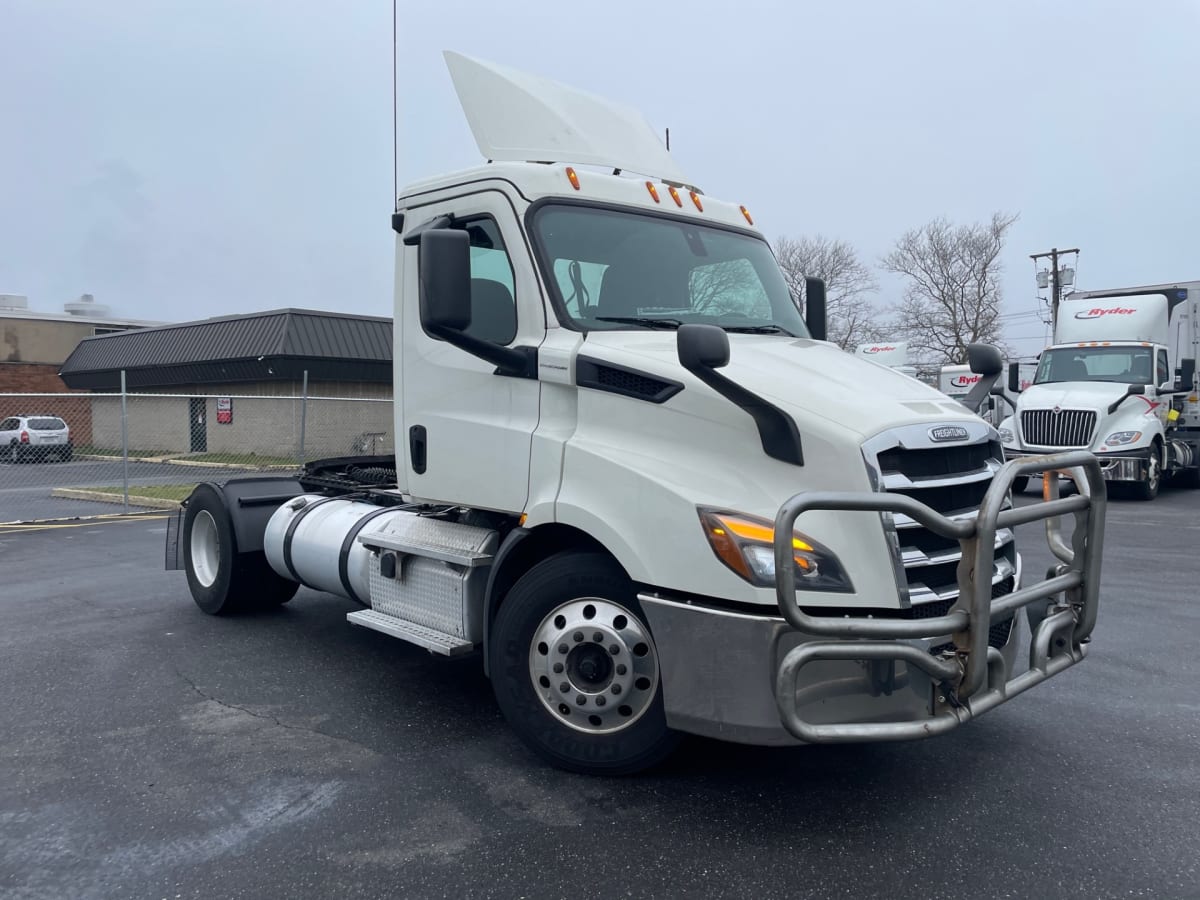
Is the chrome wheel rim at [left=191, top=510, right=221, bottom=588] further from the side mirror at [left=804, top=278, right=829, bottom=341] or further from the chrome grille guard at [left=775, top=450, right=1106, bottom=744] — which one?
the chrome grille guard at [left=775, top=450, right=1106, bottom=744]

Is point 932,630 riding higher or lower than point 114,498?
higher

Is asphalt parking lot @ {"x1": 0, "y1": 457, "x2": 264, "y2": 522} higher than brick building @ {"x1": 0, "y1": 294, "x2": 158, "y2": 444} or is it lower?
lower

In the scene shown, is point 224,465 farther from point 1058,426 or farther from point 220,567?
point 1058,426

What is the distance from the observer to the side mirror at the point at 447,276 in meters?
3.90

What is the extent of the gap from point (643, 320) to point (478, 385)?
0.88m

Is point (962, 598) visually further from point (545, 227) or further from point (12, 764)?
point (12, 764)

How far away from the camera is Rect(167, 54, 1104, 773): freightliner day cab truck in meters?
3.20

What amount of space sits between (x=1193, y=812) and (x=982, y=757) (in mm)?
824

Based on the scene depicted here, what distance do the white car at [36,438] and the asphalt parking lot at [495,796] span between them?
21.0m

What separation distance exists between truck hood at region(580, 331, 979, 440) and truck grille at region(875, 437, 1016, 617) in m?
0.14

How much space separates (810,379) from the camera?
3.75 m

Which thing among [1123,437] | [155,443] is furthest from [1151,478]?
[155,443]

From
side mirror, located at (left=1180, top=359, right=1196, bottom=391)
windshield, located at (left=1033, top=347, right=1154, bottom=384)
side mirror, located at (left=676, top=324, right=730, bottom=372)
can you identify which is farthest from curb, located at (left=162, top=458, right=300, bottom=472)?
side mirror, located at (left=1180, top=359, right=1196, bottom=391)

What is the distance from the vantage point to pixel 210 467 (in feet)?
67.9
